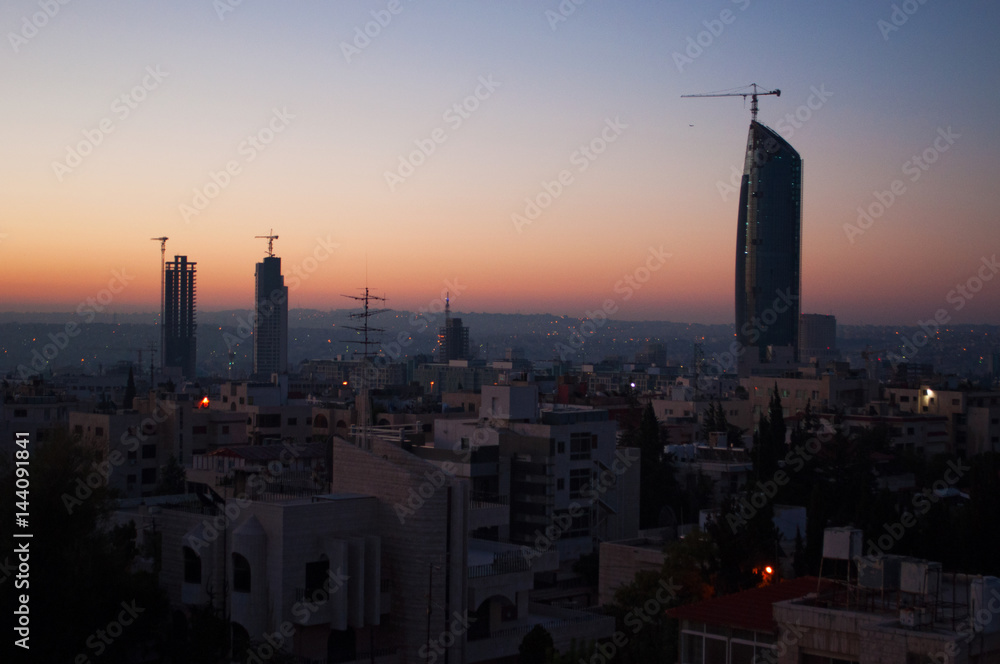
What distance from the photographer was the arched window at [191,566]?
Result: 18297 millimetres

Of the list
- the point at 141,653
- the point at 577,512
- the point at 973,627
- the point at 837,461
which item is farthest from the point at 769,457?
the point at 973,627

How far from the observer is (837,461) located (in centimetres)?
3859

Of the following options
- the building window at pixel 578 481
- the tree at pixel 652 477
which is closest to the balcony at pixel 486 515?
the building window at pixel 578 481

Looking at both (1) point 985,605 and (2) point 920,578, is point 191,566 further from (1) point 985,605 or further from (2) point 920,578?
(1) point 985,605

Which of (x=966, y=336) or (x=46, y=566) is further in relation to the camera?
(x=966, y=336)

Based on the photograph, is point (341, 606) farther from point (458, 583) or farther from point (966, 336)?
point (966, 336)

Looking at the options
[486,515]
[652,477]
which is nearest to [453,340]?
[652,477]

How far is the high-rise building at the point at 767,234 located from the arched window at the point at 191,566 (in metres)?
136

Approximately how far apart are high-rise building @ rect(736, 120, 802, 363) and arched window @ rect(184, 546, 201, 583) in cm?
13626

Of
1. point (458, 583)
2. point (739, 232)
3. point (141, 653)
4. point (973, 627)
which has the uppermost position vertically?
point (739, 232)

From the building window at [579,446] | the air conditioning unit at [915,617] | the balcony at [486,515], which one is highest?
the air conditioning unit at [915,617]

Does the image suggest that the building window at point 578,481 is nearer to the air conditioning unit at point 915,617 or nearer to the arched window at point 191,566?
the arched window at point 191,566

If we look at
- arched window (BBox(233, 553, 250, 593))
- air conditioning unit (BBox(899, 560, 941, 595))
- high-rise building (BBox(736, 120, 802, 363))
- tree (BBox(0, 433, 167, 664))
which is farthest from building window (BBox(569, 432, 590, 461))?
high-rise building (BBox(736, 120, 802, 363))

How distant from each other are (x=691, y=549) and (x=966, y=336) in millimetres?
144299
